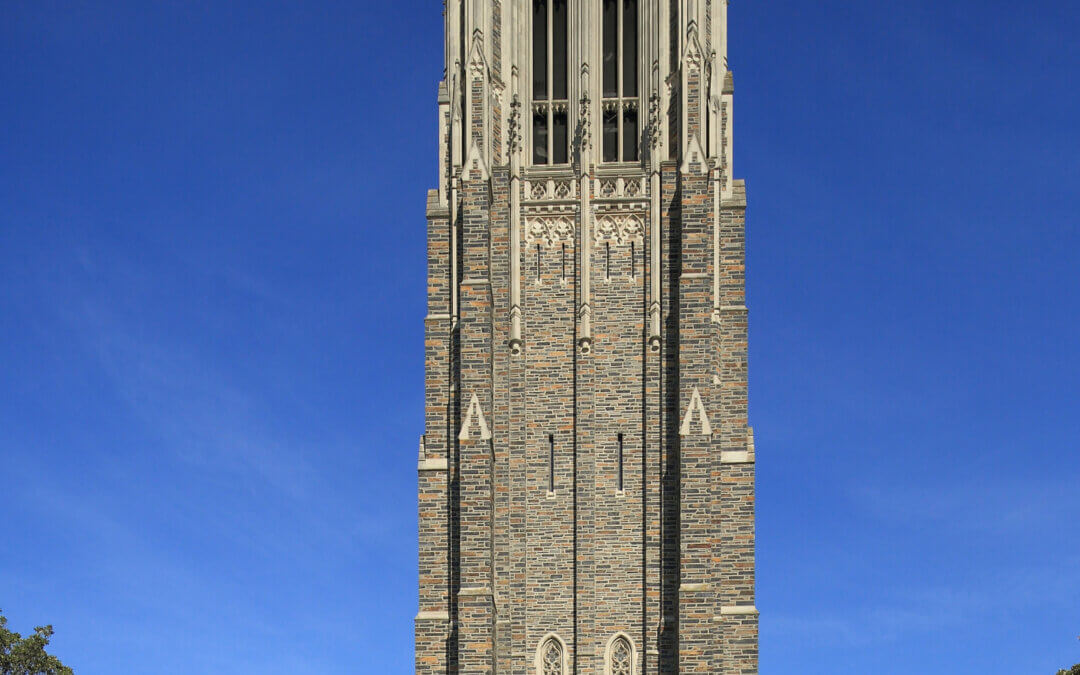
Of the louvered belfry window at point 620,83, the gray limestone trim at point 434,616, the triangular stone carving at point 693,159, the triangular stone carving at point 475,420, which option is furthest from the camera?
the louvered belfry window at point 620,83

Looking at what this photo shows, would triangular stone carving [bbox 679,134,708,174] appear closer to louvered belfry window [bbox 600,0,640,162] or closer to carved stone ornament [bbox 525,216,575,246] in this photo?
louvered belfry window [bbox 600,0,640,162]

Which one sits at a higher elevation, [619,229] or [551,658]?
[619,229]

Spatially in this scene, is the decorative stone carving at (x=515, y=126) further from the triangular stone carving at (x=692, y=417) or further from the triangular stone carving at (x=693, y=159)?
the triangular stone carving at (x=692, y=417)

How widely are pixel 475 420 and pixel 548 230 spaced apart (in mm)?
5774

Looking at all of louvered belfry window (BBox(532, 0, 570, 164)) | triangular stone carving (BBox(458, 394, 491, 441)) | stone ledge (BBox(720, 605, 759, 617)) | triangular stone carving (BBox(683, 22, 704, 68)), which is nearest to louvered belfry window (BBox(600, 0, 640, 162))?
louvered belfry window (BBox(532, 0, 570, 164))

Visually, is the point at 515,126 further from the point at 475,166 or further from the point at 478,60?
the point at 475,166

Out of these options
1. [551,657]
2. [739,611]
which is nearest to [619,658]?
[551,657]

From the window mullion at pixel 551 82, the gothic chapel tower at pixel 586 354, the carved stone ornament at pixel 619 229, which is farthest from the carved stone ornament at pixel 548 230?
the window mullion at pixel 551 82

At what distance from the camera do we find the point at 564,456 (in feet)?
120

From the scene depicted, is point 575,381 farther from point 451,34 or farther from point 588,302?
point 451,34

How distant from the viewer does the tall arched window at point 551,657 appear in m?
35.4

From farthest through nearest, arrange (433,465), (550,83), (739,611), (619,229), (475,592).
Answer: (550,83) < (619,229) < (433,465) < (739,611) < (475,592)

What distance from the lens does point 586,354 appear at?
37.3 meters
